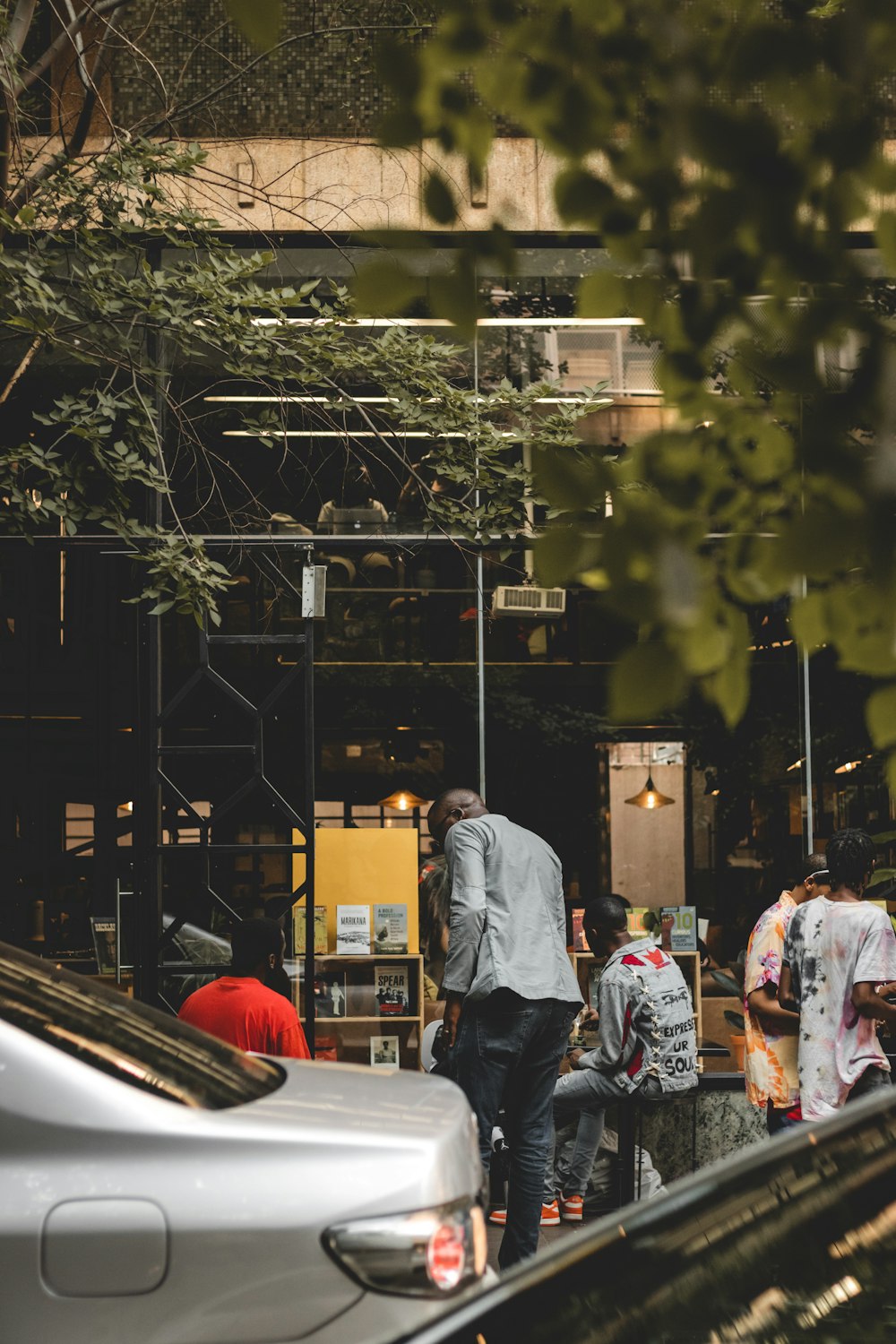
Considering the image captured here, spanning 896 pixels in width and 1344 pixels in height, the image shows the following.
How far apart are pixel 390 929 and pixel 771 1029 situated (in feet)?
8.95

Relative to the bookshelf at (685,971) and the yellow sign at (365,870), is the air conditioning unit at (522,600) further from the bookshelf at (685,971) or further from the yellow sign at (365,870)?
the bookshelf at (685,971)

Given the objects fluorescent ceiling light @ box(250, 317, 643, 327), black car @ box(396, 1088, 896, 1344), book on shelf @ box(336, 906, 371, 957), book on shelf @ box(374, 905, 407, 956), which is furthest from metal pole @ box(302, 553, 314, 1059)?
black car @ box(396, 1088, 896, 1344)

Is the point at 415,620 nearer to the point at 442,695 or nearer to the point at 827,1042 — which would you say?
the point at 442,695

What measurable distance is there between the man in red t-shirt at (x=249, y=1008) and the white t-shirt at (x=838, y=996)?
2.20 meters

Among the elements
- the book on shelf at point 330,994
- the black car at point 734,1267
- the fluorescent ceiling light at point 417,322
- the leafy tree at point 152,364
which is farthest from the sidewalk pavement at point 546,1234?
the black car at point 734,1267

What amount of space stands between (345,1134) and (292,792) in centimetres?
538

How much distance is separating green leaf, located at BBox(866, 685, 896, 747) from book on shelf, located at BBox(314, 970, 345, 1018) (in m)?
6.69

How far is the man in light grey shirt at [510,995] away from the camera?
5.64 metres

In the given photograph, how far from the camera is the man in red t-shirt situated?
472cm

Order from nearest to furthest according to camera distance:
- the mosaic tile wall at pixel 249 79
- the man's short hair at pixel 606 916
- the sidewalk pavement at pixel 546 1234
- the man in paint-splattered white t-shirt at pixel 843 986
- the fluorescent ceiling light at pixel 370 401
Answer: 1. the man in paint-splattered white t-shirt at pixel 843 986
2. the sidewalk pavement at pixel 546 1234
3. the man's short hair at pixel 606 916
4. the fluorescent ceiling light at pixel 370 401
5. the mosaic tile wall at pixel 249 79

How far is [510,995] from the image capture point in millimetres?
5684

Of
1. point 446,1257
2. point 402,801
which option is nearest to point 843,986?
point 446,1257

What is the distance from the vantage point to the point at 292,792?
26.9 ft

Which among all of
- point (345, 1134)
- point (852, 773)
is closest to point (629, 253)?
point (345, 1134)
